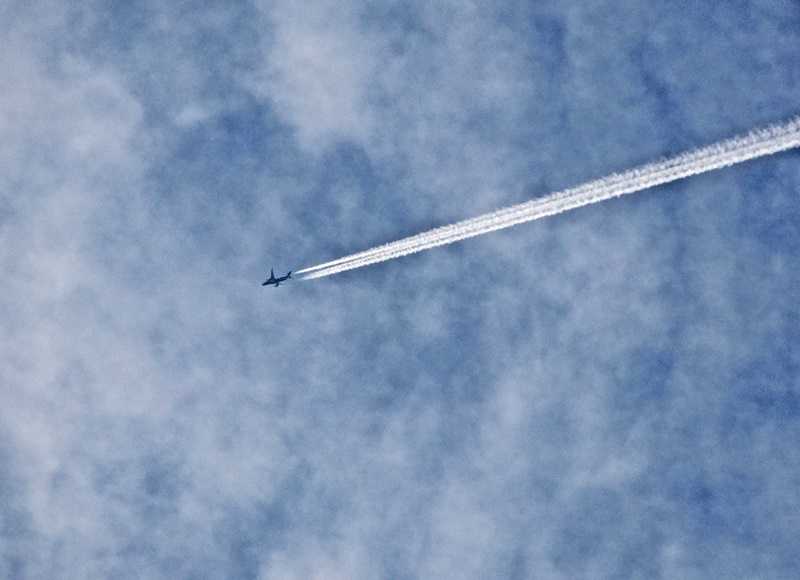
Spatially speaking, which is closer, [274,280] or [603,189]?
[603,189]

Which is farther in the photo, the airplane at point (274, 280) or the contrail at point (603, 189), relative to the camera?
the airplane at point (274, 280)

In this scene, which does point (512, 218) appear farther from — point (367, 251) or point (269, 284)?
point (269, 284)

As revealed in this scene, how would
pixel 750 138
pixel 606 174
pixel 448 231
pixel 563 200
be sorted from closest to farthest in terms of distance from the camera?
1. pixel 750 138
2. pixel 563 200
3. pixel 448 231
4. pixel 606 174

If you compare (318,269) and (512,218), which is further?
(318,269)

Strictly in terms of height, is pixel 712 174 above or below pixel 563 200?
above

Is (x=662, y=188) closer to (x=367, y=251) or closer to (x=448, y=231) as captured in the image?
(x=448, y=231)

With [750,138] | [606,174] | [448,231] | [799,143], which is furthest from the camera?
[606,174]

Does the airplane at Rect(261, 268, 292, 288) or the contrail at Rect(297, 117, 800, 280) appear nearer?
the contrail at Rect(297, 117, 800, 280)

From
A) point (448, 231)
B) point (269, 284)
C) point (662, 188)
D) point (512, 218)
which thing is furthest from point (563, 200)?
point (269, 284)
